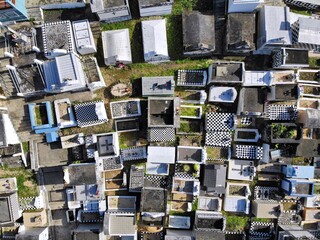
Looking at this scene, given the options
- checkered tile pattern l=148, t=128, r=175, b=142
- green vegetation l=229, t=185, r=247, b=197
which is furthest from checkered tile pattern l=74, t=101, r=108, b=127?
green vegetation l=229, t=185, r=247, b=197

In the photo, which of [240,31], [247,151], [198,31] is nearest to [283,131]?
[247,151]

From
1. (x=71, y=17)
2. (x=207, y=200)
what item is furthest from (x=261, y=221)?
(x=71, y=17)

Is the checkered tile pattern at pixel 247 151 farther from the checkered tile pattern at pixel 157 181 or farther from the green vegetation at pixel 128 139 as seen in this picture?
the green vegetation at pixel 128 139

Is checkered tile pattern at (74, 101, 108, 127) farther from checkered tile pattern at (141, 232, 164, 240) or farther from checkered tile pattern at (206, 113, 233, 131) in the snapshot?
checkered tile pattern at (141, 232, 164, 240)

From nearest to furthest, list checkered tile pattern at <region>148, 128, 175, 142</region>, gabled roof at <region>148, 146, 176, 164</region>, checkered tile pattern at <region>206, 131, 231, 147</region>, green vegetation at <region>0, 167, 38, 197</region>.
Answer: checkered tile pattern at <region>148, 128, 175, 142</region> → gabled roof at <region>148, 146, 176, 164</region> → checkered tile pattern at <region>206, 131, 231, 147</region> → green vegetation at <region>0, 167, 38, 197</region>

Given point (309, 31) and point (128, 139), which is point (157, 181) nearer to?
point (128, 139)

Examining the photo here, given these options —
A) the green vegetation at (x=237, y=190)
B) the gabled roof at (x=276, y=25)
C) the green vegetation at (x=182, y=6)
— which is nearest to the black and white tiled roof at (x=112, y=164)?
the green vegetation at (x=237, y=190)

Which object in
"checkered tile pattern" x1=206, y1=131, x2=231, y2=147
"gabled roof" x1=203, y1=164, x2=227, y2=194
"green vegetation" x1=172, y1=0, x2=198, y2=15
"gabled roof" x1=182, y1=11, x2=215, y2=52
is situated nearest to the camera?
"gabled roof" x1=182, y1=11, x2=215, y2=52
